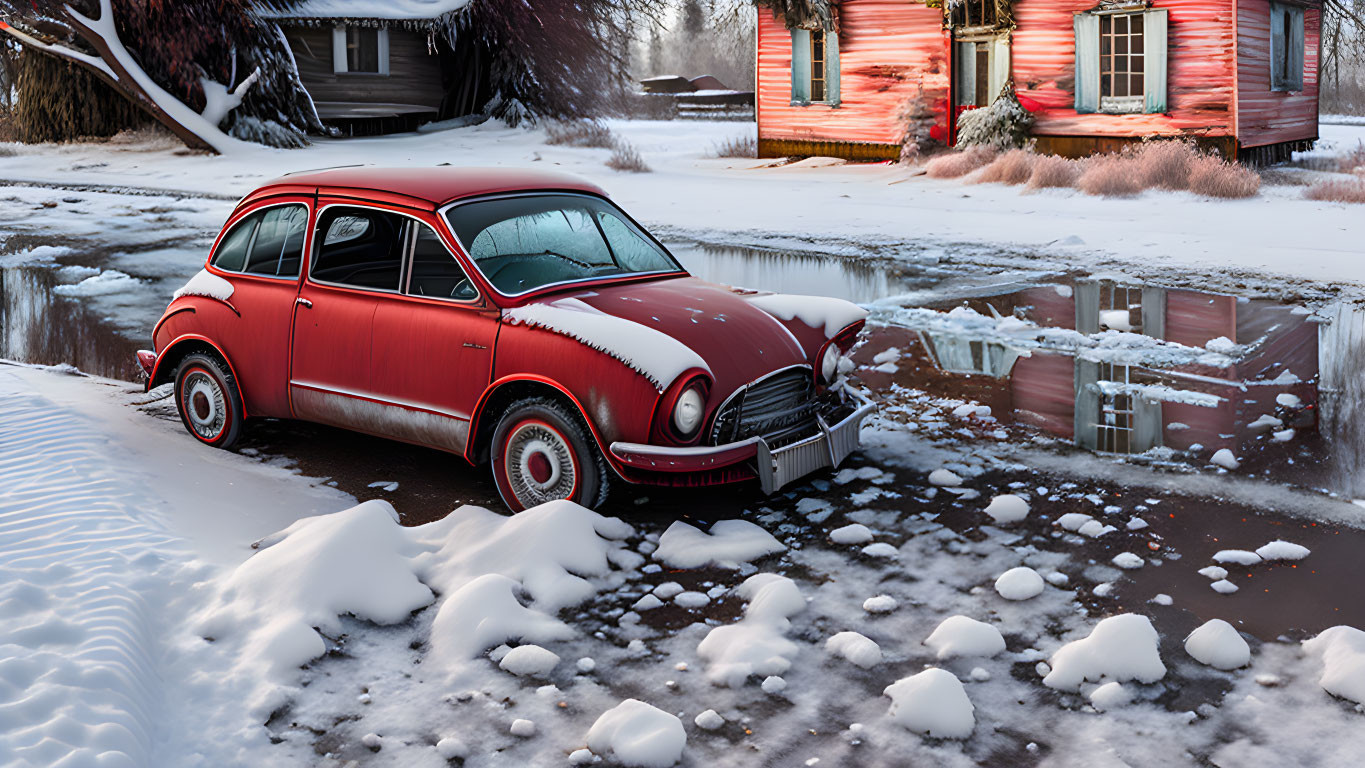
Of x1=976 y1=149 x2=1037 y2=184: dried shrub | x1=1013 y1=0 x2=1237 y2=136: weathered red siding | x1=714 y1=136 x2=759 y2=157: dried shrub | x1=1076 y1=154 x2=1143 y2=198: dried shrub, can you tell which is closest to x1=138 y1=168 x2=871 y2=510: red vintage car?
x1=1076 y1=154 x2=1143 y2=198: dried shrub

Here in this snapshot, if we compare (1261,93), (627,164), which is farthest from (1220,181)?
(627,164)

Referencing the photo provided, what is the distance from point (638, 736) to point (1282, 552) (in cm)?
305

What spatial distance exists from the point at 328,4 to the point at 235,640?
3292cm

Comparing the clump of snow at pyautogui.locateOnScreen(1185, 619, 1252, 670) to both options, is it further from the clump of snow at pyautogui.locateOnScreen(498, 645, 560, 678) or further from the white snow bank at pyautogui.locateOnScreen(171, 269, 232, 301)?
the white snow bank at pyautogui.locateOnScreen(171, 269, 232, 301)

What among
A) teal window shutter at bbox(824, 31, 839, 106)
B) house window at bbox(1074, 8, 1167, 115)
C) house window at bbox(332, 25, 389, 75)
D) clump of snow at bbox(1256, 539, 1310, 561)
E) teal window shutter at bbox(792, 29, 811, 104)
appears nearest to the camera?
clump of snow at bbox(1256, 539, 1310, 561)

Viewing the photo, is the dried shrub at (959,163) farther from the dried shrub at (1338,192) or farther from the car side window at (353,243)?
the car side window at (353,243)

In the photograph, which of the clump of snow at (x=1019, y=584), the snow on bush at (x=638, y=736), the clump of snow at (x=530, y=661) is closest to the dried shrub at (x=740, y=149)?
the clump of snow at (x=1019, y=584)

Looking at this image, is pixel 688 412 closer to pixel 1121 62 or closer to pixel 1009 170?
pixel 1009 170

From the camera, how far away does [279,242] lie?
6961mm

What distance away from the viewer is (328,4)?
3450 cm

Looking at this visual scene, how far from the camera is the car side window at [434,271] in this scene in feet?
20.6

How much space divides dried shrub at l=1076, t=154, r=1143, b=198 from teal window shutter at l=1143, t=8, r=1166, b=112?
11.0 ft

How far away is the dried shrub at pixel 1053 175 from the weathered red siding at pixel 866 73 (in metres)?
5.76

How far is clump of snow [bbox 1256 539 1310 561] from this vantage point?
5.30 metres
